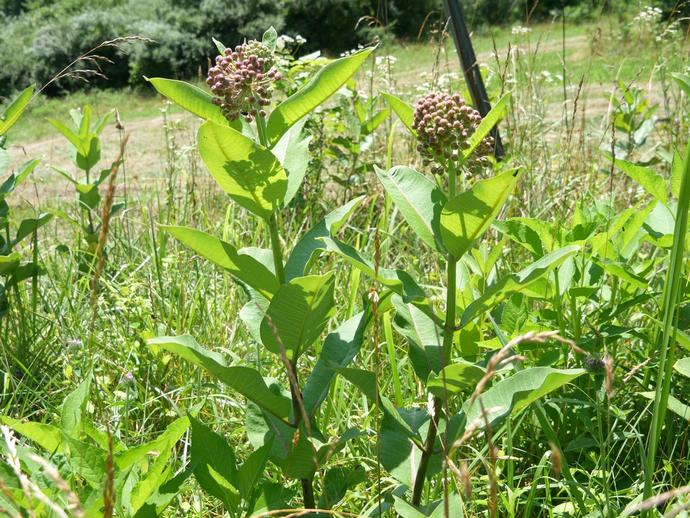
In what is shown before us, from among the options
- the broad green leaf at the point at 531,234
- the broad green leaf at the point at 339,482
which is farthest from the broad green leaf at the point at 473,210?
the broad green leaf at the point at 531,234

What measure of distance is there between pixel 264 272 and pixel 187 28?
15899mm

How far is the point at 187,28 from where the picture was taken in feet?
52.7

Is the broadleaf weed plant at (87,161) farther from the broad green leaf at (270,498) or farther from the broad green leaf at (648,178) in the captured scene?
the broad green leaf at (648,178)

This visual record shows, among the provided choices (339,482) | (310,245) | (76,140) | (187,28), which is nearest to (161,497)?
(339,482)

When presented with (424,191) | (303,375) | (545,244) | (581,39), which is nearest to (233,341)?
(303,375)

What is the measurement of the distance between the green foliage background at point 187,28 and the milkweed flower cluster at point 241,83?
44.1 ft

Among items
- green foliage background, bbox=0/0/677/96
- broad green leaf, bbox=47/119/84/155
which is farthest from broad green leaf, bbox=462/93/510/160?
green foliage background, bbox=0/0/677/96

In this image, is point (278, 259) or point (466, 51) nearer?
point (278, 259)

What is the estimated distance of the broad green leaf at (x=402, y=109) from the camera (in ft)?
4.34

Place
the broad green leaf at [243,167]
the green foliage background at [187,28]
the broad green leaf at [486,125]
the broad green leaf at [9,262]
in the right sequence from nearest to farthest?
the broad green leaf at [243,167]
the broad green leaf at [486,125]
the broad green leaf at [9,262]
the green foliage background at [187,28]

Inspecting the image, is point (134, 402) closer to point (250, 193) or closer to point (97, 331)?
point (97, 331)

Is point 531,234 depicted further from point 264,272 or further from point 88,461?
point 88,461

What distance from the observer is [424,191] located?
4.53 feet

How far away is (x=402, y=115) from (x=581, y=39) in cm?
1381
